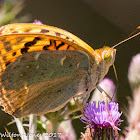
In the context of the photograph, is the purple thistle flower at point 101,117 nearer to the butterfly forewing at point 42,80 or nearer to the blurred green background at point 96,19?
the butterfly forewing at point 42,80

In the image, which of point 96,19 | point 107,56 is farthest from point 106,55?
point 96,19

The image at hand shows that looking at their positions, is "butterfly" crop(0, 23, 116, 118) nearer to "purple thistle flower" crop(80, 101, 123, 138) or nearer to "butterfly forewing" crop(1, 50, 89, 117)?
"butterfly forewing" crop(1, 50, 89, 117)

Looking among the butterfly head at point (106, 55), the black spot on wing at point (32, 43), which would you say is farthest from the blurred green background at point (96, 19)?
the black spot on wing at point (32, 43)

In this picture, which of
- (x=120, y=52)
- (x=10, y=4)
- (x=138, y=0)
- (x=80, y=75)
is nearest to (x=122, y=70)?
(x=120, y=52)

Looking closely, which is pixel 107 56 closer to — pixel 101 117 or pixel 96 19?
pixel 101 117

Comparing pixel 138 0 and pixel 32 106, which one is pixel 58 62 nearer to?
pixel 32 106
